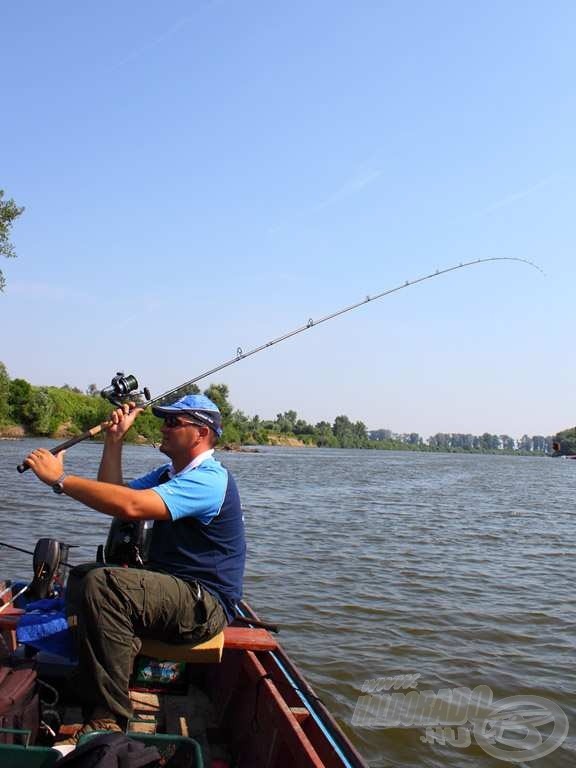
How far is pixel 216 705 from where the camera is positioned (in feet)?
15.3

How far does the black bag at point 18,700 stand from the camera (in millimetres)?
3350

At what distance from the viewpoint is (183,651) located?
4.00 metres

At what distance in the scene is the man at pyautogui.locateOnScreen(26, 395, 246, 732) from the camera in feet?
11.7

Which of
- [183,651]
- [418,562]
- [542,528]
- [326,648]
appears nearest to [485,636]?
[326,648]

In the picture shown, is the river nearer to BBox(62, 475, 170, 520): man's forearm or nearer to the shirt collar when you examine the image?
the shirt collar

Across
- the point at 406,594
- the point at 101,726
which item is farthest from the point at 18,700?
the point at 406,594

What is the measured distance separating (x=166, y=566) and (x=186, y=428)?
0.79 meters

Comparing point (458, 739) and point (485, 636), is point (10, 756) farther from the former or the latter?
point (485, 636)

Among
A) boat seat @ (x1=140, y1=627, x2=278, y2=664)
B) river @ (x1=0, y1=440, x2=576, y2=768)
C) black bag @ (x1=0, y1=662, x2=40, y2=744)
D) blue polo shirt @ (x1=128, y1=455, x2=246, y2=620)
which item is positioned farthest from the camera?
river @ (x1=0, y1=440, x2=576, y2=768)

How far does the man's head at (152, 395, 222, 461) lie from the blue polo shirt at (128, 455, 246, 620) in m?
0.11

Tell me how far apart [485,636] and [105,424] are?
22.3 ft

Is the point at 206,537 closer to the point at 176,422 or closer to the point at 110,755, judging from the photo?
the point at 176,422

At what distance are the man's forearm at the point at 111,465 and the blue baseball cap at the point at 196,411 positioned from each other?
0.47m

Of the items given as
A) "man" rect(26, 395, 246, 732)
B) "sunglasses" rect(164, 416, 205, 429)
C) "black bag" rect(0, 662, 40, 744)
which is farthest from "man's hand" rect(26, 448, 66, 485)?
"black bag" rect(0, 662, 40, 744)
